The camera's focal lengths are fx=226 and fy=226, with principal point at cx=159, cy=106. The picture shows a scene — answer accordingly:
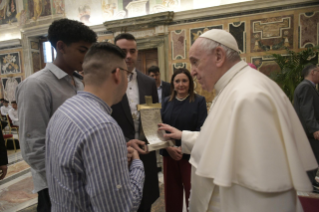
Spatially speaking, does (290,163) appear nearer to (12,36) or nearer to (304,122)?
(304,122)

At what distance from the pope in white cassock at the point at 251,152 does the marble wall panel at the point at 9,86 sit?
1189 centimetres

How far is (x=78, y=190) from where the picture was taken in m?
1.06

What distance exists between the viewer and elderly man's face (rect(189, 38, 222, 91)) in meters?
1.56

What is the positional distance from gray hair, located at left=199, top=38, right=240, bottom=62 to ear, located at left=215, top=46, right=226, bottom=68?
22 mm

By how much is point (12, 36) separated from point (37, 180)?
39.5 ft

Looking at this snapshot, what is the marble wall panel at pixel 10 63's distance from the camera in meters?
10.8

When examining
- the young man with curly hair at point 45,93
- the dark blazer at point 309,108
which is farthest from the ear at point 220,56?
the dark blazer at point 309,108

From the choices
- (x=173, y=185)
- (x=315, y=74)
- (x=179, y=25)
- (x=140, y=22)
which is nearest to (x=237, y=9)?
(x=179, y=25)

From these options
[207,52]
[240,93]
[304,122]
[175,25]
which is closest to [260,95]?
[240,93]

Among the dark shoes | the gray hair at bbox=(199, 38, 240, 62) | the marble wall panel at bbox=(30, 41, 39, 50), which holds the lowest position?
the dark shoes

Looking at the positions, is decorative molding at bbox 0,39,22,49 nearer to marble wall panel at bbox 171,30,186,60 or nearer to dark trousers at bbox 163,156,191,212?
marble wall panel at bbox 171,30,186,60

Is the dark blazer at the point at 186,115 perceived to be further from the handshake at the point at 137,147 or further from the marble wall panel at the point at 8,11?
the marble wall panel at the point at 8,11

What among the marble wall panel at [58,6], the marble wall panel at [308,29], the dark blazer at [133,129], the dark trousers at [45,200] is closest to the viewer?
the dark trousers at [45,200]

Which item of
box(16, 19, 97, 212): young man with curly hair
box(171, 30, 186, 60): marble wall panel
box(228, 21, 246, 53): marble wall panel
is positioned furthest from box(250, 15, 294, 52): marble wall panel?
box(16, 19, 97, 212): young man with curly hair
